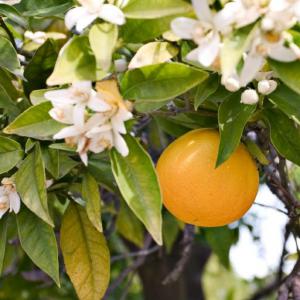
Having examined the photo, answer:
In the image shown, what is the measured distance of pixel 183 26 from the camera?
30.8 inches

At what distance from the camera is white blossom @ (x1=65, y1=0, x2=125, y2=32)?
833 mm

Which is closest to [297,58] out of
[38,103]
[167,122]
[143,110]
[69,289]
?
[143,110]

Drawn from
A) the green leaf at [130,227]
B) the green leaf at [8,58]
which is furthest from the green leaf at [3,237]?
the green leaf at [130,227]

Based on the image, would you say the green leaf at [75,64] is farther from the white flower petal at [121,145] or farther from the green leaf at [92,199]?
the green leaf at [92,199]

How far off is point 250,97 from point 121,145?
173 millimetres

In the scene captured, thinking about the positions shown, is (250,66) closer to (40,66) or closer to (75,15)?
(75,15)

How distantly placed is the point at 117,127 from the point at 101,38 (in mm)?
102

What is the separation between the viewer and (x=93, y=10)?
34.1 inches

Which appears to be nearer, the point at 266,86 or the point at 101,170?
the point at 266,86

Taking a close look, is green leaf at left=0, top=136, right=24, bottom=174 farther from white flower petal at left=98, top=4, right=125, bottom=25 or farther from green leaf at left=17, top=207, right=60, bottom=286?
white flower petal at left=98, top=4, right=125, bottom=25

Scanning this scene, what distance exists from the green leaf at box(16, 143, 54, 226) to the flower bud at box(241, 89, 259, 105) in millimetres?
274

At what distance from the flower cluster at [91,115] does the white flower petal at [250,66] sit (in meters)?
0.14

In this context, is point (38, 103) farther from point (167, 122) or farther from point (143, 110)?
point (167, 122)

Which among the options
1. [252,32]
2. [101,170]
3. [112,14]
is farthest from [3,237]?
[252,32]
